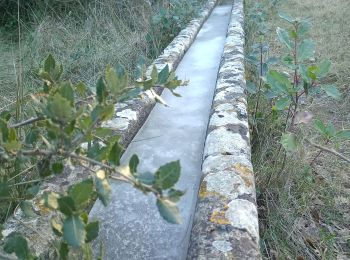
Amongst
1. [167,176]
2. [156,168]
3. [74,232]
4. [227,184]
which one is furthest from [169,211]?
[156,168]

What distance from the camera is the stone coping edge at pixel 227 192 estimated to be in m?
1.30

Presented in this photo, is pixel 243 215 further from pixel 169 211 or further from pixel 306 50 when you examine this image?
pixel 306 50

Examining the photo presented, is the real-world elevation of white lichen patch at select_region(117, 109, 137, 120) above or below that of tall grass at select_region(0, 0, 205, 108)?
above

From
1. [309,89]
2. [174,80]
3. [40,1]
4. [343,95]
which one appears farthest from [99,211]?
[40,1]

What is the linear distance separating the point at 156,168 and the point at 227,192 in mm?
538

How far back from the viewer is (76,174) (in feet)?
5.60

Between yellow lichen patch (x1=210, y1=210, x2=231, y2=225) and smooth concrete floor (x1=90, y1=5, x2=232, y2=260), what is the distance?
169 mm

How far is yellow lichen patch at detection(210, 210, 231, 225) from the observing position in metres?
1.39

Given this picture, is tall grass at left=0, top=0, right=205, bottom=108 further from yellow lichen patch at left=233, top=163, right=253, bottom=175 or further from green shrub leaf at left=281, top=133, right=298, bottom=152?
green shrub leaf at left=281, top=133, right=298, bottom=152

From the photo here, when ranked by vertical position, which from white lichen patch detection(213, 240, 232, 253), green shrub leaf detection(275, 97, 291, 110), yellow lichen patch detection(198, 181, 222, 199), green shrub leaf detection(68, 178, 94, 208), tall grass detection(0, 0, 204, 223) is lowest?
tall grass detection(0, 0, 204, 223)

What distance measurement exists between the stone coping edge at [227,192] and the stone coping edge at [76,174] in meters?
0.44

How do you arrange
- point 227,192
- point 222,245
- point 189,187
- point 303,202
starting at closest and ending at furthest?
1. point 222,245
2. point 227,192
3. point 189,187
4. point 303,202

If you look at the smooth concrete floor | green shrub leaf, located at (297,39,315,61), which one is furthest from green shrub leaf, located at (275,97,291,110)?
the smooth concrete floor

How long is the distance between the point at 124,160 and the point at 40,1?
467 centimetres
